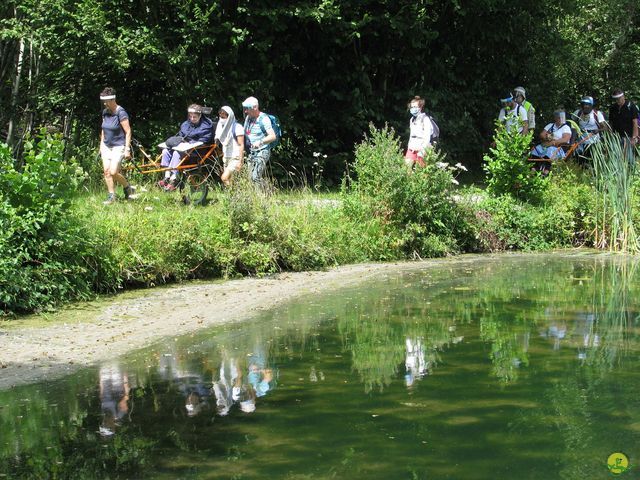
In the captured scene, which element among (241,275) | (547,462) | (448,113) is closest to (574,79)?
(448,113)

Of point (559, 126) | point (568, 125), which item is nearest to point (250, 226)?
point (559, 126)

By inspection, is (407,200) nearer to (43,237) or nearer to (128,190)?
(128,190)

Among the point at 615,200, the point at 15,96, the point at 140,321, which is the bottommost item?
the point at 140,321

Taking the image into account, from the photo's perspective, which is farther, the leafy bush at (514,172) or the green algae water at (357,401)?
the leafy bush at (514,172)

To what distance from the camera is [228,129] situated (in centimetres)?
1448

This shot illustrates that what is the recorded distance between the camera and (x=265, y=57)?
742 inches

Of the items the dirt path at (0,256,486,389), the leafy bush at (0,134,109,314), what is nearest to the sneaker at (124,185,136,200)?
the dirt path at (0,256,486,389)

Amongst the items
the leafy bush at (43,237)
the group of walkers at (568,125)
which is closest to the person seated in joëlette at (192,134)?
the leafy bush at (43,237)

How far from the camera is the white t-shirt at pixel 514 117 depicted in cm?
1513

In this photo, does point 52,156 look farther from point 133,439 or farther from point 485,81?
point 485,81

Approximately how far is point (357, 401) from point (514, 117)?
10.0 m

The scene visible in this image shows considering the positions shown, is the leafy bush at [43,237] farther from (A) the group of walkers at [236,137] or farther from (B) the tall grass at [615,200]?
(B) the tall grass at [615,200]

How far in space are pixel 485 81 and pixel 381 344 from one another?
55.8ft

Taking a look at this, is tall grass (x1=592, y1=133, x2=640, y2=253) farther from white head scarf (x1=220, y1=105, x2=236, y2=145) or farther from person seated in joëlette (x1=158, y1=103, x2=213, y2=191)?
person seated in joëlette (x1=158, y1=103, x2=213, y2=191)
